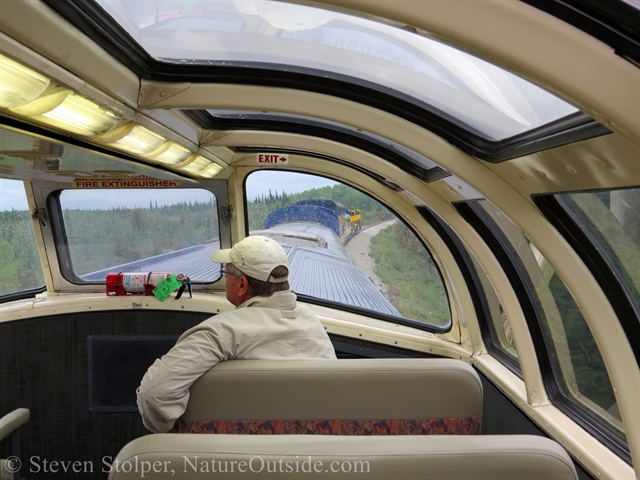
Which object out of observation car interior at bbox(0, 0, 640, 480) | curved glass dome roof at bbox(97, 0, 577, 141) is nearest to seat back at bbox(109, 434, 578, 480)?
observation car interior at bbox(0, 0, 640, 480)

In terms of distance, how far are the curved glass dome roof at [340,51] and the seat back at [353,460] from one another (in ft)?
3.24

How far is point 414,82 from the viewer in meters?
1.79

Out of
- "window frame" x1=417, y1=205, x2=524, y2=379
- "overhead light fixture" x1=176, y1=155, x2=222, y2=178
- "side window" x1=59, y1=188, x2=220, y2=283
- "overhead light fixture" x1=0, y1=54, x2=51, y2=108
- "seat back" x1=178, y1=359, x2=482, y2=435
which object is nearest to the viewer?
"overhead light fixture" x1=0, y1=54, x2=51, y2=108

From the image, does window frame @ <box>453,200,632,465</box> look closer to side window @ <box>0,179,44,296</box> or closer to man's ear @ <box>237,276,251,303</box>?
man's ear @ <box>237,276,251,303</box>

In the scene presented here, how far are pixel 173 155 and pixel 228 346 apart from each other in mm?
1186

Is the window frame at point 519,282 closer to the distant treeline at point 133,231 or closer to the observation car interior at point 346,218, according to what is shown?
the observation car interior at point 346,218

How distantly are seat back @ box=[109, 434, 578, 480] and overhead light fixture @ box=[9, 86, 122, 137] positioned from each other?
1087mm

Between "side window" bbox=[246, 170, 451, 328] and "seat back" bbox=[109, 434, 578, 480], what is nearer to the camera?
"seat back" bbox=[109, 434, 578, 480]

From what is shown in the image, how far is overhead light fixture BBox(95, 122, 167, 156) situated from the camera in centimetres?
212

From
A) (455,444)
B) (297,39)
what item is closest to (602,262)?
(455,444)

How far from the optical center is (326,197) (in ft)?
15.4

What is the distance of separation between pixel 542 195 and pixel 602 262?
0.33 meters

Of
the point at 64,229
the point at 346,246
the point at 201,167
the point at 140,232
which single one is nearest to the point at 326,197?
the point at 346,246

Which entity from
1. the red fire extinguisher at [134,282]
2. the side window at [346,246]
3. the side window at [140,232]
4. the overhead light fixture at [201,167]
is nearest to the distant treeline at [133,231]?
the side window at [140,232]
